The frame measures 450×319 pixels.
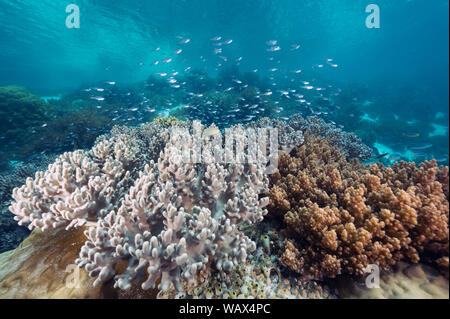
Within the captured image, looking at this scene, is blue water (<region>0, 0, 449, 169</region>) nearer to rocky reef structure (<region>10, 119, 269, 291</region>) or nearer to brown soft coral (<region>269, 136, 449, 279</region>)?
brown soft coral (<region>269, 136, 449, 279</region>)

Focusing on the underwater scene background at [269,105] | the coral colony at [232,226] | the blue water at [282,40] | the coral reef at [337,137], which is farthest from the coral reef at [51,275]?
the blue water at [282,40]

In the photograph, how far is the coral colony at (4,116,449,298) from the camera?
215cm

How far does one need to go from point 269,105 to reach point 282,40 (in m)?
Result: 50.9

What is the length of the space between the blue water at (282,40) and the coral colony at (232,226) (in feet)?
28.9

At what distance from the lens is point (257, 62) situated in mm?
61344

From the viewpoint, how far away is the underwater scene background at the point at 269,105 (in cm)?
253

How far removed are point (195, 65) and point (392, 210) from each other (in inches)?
2788

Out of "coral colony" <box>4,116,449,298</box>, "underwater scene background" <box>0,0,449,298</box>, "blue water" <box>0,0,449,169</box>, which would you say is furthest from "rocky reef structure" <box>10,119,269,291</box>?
"blue water" <box>0,0,449,169</box>

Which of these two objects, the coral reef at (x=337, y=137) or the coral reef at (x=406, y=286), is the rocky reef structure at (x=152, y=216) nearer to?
the coral reef at (x=406, y=286)

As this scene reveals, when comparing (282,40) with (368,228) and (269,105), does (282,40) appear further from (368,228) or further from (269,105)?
(368,228)

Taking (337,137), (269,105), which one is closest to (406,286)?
(337,137)

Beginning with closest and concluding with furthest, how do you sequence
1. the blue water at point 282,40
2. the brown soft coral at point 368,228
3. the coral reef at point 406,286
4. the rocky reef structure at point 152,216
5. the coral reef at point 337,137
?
the coral reef at point 406,286
the rocky reef structure at point 152,216
the brown soft coral at point 368,228
the coral reef at point 337,137
the blue water at point 282,40
